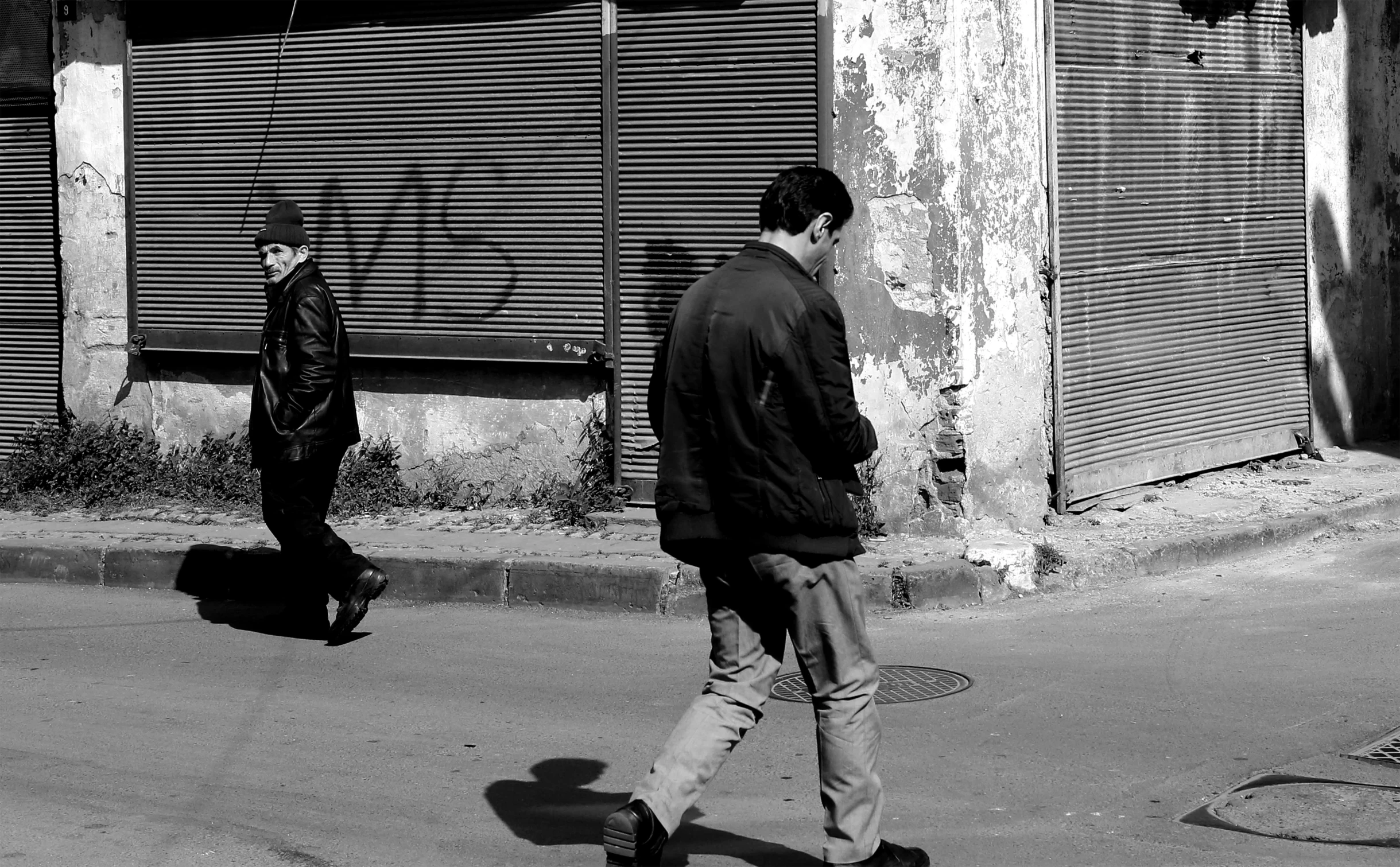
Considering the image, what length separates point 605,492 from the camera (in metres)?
9.99

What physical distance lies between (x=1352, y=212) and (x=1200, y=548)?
13.5 ft

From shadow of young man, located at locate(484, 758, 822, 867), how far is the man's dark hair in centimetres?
176

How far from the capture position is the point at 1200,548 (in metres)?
9.11

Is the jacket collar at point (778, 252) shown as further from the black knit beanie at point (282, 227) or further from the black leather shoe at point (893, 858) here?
the black knit beanie at point (282, 227)

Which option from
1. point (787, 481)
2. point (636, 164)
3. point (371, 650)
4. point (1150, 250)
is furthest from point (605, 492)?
point (787, 481)

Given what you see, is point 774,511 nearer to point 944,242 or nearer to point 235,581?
point 944,242

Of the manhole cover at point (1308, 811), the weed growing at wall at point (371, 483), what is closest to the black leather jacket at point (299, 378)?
the weed growing at wall at point (371, 483)

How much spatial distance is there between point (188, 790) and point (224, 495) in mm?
5377

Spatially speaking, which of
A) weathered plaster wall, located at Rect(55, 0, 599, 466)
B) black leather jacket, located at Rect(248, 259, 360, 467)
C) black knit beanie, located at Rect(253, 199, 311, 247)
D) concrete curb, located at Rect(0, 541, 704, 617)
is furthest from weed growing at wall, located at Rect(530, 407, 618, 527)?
black knit beanie, located at Rect(253, 199, 311, 247)

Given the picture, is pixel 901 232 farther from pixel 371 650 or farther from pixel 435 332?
pixel 371 650

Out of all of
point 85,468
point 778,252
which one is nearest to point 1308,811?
point 778,252

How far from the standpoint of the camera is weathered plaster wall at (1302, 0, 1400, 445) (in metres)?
11.7

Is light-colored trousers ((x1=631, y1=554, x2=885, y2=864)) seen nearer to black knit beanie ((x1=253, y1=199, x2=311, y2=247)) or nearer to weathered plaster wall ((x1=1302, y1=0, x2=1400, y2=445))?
black knit beanie ((x1=253, y1=199, x2=311, y2=247))

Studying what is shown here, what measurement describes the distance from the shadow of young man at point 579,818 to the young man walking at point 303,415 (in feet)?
7.88
